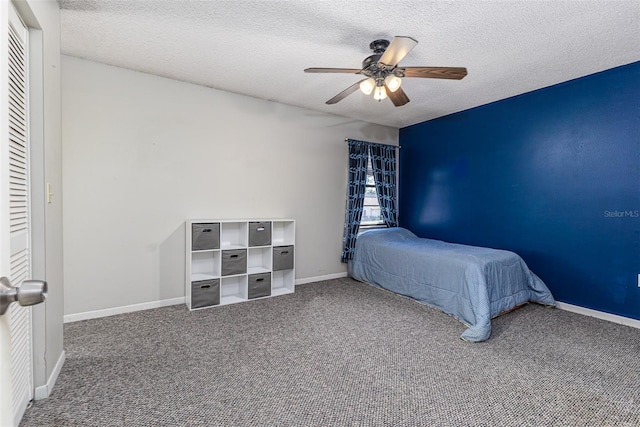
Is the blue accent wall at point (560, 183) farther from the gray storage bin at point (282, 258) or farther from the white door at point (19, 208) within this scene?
the white door at point (19, 208)

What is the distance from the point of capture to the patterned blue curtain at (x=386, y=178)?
183 inches

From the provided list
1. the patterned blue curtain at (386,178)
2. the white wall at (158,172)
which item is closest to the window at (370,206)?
the patterned blue curtain at (386,178)

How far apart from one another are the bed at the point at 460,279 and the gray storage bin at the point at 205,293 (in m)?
1.99

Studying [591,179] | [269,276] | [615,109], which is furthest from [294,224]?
[615,109]

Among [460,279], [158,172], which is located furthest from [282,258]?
[460,279]

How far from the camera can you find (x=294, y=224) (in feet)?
12.5

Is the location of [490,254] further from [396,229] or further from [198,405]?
[198,405]

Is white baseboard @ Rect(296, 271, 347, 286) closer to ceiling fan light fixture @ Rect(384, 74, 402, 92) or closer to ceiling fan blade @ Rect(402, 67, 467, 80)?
ceiling fan light fixture @ Rect(384, 74, 402, 92)

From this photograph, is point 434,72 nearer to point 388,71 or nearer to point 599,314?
point 388,71

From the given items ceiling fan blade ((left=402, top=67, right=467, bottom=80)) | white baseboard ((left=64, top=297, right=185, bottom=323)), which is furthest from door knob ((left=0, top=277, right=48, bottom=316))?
white baseboard ((left=64, top=297, right=185, bottom=323))

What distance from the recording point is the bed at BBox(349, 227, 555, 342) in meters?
2.72

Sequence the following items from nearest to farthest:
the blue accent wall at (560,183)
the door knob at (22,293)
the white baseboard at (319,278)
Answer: the door knob at (22,293)
the blue accent wall at (560,183)
the white baseboard at (319,278)

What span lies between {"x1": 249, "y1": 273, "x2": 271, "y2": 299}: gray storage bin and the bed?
1401 millimetres

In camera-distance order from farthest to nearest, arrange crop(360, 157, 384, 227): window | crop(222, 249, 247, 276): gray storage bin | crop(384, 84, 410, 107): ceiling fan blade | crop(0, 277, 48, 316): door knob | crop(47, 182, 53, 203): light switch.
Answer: crop(360, 157, 384, 227): window
crop(222, 249, 247, 276): gray storage bin
crop(384, 84, 410, 107): ceiling fan blade
crop(47, 182, 53, 203): light switch
crop(0, 277, 48, 316): door knob
